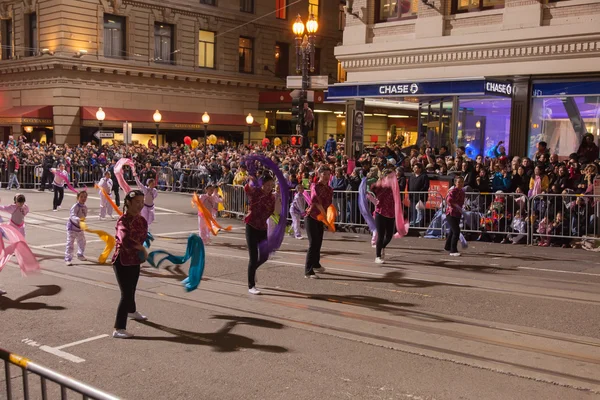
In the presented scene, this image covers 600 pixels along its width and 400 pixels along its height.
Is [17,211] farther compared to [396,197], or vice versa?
[396,197]

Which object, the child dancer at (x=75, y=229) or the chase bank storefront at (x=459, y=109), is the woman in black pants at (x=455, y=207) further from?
the child dancer at (x=75, y=229)

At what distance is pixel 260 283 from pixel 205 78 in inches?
1290

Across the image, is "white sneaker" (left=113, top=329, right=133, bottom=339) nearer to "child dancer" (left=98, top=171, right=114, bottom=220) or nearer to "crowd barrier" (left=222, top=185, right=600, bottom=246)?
"crowd barrier" (left=222, top=185, right=600, bottom=246)

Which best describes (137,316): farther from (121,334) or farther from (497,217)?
(497,217)

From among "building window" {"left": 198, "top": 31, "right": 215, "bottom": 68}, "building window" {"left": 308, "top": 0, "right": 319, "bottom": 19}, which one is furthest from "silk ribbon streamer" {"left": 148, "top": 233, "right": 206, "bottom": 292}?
"building window" {"left": 308, "top": 0, "right": 319, "bottom": 19}

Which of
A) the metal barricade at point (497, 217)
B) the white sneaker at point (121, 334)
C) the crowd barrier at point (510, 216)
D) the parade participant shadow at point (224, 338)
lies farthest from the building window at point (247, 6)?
the white sneaker at point (121, 334)

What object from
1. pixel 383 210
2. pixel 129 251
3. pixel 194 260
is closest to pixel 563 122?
pixel 383 210

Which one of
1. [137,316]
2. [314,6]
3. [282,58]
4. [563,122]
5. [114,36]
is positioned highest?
[314,6]

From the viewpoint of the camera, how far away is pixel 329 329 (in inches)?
306

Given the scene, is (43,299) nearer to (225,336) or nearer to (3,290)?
(3,290)

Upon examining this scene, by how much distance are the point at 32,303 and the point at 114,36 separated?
1235 inches

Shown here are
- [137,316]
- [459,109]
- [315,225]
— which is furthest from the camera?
[459,109]

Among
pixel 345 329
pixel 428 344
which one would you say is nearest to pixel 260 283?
pixel 345 329

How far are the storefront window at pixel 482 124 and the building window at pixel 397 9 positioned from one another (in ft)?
12.1
